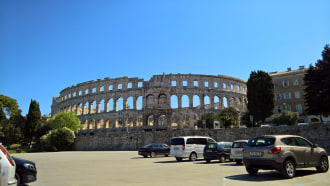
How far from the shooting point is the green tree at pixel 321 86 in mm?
29734

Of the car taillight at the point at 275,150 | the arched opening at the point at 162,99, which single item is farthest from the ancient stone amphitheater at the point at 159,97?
the car taillight at the point at 275,150

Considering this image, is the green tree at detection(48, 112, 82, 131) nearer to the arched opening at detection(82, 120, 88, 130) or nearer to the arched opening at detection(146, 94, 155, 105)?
the arched opening at detection(82, 120, 88, 130)

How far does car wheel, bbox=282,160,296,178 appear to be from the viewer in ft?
27.0

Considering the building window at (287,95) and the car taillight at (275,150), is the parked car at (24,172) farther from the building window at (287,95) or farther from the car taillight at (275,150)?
the building window at (287,95)

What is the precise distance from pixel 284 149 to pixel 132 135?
112 ft

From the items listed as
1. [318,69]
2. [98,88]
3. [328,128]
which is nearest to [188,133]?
[328,128]

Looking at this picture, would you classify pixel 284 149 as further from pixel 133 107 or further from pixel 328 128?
pixel 133 107

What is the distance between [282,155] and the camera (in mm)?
8289

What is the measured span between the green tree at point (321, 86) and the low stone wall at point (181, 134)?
542 centimetres

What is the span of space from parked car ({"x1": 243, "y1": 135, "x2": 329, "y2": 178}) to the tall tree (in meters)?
55.8

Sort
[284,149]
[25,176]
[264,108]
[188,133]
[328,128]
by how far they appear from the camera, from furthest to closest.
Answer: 1. [264,108]
2. [188,133]
3. [328,128]
4. [284,149]
5. [25,176]

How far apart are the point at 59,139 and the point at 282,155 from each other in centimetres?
4580

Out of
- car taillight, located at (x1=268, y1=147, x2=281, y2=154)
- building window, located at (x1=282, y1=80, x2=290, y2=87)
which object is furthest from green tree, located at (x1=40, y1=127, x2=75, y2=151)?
building window, located at (x1=282, y1=80, x2=290, y2=87)

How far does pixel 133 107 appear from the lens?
55.1 meters
